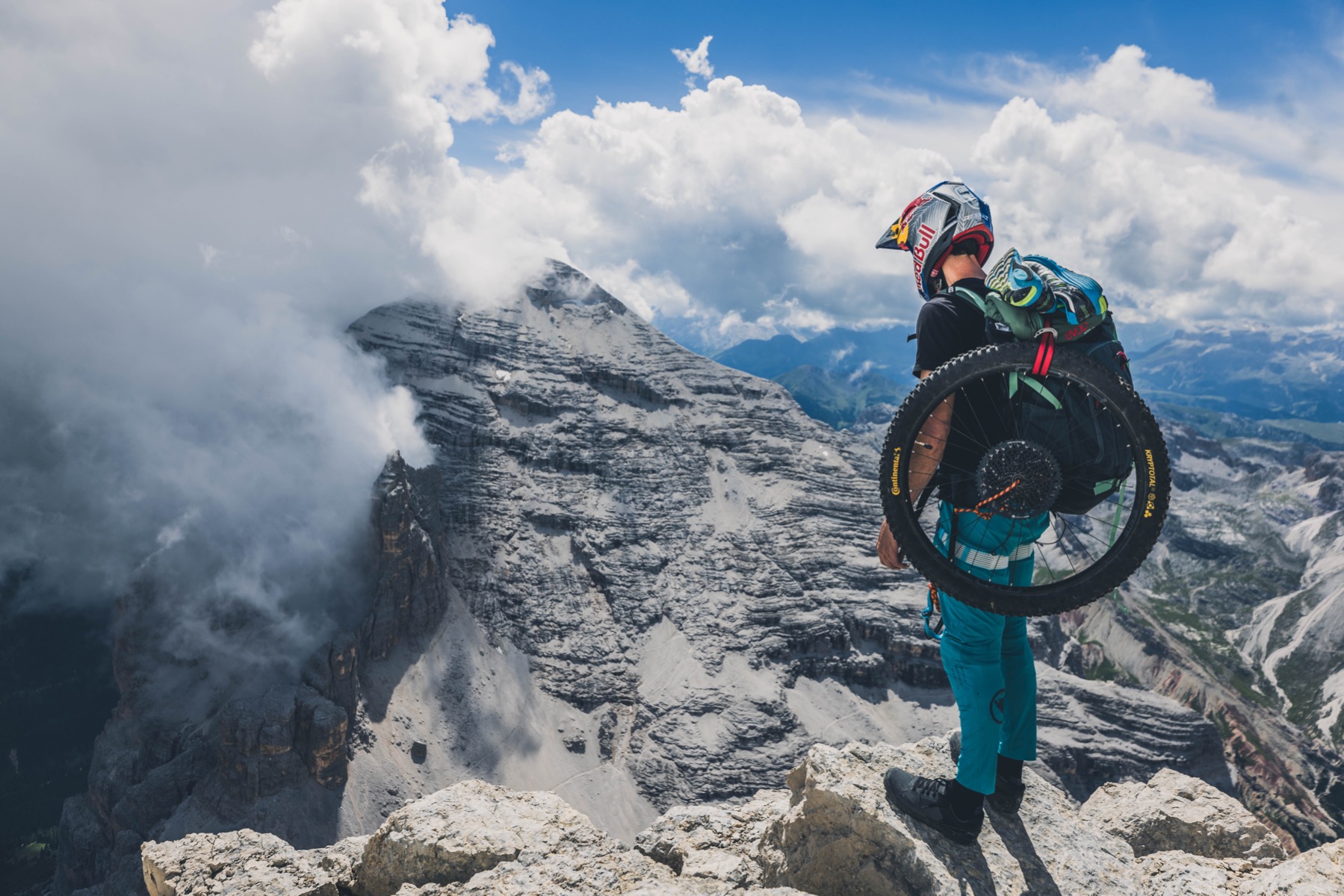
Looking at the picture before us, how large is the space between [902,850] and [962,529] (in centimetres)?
294

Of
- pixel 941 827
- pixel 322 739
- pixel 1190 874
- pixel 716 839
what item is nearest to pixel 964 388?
pixel 941 827

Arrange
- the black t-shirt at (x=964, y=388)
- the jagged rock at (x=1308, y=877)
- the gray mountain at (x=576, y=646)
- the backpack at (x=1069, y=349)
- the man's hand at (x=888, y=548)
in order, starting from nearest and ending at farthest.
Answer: the jagged rock at (x=1308, y=877), the backpack at (x=1069, y=349), the black t-shirt at (x=964, y=388), the man's hand at (x=888, y=548), the gray mountain at (x=576, y=646)

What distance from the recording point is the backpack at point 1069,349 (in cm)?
532

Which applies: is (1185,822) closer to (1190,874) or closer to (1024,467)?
(1190,874)

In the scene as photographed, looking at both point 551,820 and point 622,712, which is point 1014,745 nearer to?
point 551,820

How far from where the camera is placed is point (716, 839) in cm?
792

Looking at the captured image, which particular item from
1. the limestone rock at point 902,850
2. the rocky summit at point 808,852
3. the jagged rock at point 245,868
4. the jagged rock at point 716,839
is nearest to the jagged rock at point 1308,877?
the rocky summit at point 808,852

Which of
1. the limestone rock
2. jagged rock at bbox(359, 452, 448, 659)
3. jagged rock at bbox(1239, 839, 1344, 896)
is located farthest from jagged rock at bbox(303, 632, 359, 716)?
jagged rock at bbox(1239, 839, 1344, 896)

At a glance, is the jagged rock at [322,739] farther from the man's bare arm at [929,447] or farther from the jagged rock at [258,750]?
the man's bare arm at [929,447]

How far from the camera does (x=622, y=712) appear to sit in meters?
118

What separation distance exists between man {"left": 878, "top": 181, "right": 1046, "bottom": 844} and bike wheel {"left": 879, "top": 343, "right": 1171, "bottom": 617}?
0.20ft

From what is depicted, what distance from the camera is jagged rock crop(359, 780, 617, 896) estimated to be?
7.32 m

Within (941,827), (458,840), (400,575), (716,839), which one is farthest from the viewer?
(400,575)

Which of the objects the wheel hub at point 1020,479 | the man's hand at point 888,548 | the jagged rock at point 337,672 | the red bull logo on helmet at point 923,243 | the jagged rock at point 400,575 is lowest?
the man's hand at point 888,548
